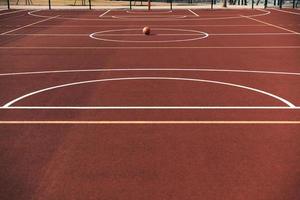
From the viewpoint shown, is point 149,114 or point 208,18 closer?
point 149,114

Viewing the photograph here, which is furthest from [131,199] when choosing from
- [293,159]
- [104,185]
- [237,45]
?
[237,45]

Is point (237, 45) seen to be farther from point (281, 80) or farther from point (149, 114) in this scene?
point (149, 114)

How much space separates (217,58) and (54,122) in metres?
8.56

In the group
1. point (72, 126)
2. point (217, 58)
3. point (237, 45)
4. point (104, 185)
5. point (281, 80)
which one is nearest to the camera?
point (104, 185)

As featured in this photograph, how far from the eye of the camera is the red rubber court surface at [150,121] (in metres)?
6.78

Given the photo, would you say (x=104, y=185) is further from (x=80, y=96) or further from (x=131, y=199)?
(x=80, y=96)

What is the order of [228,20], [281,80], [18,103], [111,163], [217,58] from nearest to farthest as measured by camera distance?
[111,163] < [18,103] < [281,80] < [217,58] < [228,20]

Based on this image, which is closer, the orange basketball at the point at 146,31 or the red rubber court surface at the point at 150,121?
the red rubber court surface at the point at 150,121

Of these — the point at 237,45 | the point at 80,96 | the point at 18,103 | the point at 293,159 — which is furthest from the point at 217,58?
the point at 293,159

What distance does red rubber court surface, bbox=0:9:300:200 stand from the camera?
6.78 m

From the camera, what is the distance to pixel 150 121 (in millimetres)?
9570

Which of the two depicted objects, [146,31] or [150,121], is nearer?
[150,121]

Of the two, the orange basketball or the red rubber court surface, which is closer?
the red rubber court surface

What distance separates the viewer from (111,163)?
7.48 m
